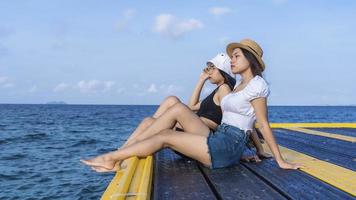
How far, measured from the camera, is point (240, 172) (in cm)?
390

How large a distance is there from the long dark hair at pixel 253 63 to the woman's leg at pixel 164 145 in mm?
788

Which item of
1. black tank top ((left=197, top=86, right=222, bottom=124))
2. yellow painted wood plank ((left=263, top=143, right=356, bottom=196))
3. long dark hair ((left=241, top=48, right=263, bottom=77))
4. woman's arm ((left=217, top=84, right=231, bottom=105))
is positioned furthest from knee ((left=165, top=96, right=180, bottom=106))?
yellow painted wood plank ((left=263, top=143, right=356, bottom=196))

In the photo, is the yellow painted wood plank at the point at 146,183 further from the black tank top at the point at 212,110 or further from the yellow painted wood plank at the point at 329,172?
the yellow painted wood plank at the point at 329,172

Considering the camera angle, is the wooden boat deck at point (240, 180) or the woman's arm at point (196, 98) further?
the woman's arm at point (196, 98)

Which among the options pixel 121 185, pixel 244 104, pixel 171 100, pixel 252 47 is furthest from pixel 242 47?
pixel 121 185

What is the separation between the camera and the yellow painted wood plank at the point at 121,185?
8.96 feet

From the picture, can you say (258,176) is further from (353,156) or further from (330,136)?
(330,136)

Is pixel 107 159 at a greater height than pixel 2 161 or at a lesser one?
greater

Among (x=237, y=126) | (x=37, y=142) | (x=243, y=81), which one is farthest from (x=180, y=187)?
(x=37, y=142)

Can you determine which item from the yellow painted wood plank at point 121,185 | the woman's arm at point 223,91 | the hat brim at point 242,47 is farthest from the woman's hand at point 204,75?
the yellow painted wood plank at point 121,185

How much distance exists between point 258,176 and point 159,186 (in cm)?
90

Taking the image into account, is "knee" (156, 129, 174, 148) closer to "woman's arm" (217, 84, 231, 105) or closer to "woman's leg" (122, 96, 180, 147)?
"woman's leg" (122, 96, 180, 147)

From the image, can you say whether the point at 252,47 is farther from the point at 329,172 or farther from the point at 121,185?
the point at 121,185

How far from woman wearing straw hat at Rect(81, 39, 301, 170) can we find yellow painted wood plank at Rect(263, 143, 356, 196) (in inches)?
8.8
